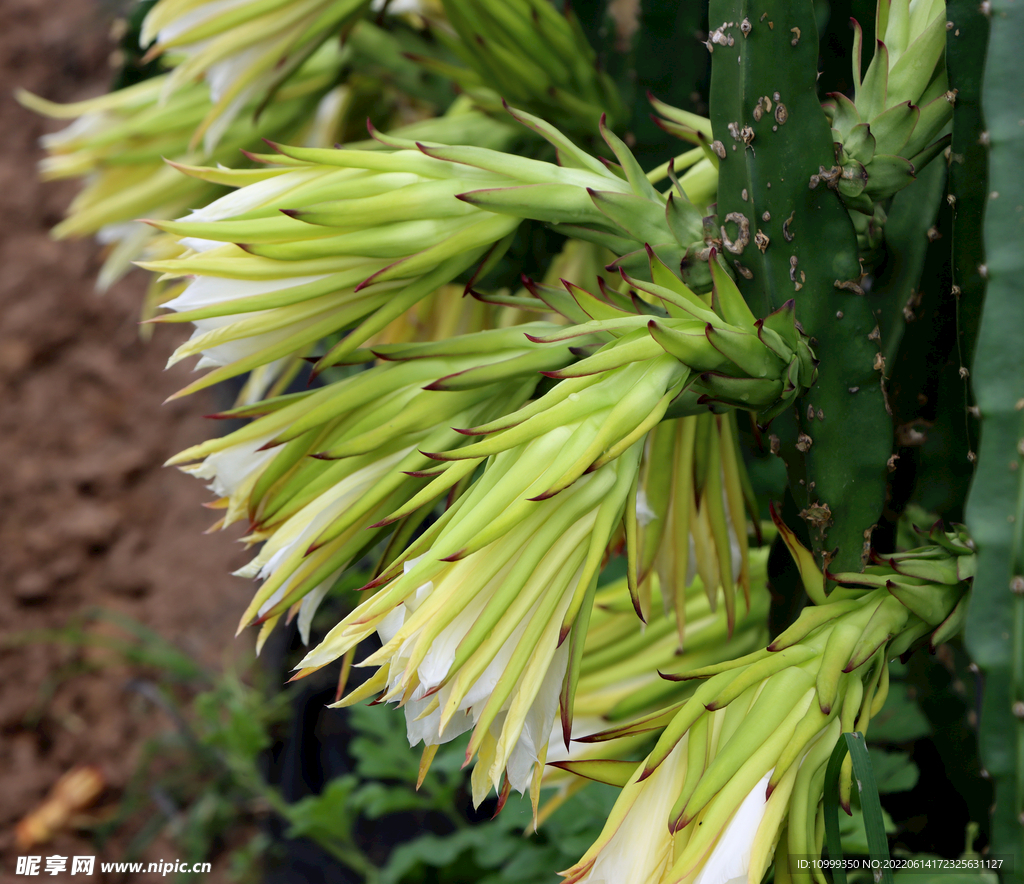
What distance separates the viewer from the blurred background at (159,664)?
2.02ft

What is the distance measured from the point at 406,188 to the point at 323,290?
55 millimetres

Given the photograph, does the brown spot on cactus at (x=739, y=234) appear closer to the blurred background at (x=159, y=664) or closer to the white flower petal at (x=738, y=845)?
the blurred background at (x=159, y=664)

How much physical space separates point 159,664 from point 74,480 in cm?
66

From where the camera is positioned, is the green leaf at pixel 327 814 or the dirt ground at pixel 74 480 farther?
the dirt ground at pixel 74 480

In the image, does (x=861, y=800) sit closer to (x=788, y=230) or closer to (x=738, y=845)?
(x=738, y=845)

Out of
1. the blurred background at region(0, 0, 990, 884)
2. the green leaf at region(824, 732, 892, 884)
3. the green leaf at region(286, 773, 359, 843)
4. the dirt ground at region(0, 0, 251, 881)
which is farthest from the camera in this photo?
the dirt ground at region(0, 0, 251, 881)

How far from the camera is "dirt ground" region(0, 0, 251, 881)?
1524 millimetres

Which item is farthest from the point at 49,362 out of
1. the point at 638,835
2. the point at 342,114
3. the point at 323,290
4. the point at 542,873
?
the point at 638,835

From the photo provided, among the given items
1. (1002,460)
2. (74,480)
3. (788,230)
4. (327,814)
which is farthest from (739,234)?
(74,480)

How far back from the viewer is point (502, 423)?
303mm

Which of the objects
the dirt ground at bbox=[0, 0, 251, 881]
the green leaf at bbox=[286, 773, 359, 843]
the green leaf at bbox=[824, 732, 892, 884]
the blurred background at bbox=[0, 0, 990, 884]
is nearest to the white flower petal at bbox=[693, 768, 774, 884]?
the green leaf at bbox=[824, 732, 892, 884]

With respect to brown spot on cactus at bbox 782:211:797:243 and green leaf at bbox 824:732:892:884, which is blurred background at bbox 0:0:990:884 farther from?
green leaf at bbox 824:732:892:884

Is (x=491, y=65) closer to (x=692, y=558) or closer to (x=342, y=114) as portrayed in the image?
(x=342, y=114)

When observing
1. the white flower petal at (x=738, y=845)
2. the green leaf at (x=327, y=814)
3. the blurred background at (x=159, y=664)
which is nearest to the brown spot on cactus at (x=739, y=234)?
the blurred background at (x=159, y=664)
